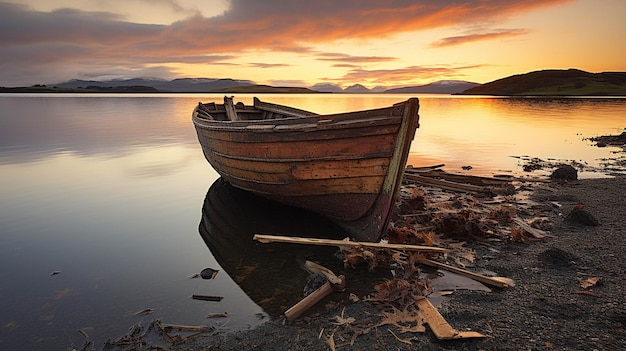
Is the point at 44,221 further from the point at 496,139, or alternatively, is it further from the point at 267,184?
the point at 496,139

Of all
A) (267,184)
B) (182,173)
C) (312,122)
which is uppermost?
(312,122)

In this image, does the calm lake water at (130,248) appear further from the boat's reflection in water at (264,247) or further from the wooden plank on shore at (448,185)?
the wooden plank on shore at (448,185)

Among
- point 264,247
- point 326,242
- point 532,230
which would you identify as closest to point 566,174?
point 532,230

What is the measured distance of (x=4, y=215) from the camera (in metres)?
10.6

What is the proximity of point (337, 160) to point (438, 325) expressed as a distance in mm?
3787

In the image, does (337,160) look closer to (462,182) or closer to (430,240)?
(430,240)

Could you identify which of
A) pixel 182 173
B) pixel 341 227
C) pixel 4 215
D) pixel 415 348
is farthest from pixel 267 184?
pixel 182 173

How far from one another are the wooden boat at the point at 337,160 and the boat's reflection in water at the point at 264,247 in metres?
0.72

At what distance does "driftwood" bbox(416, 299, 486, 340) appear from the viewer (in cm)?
457

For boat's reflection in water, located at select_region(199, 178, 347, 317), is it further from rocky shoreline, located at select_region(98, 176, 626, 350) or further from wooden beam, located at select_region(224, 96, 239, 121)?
wooden beam, located at select_region(224, 96, 239, 121)

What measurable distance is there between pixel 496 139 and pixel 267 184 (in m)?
24.8

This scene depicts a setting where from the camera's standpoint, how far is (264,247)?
823 centimetres

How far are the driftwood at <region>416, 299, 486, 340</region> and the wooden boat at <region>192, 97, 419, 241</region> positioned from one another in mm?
2298

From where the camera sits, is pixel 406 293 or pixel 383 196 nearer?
pixel 406 293
